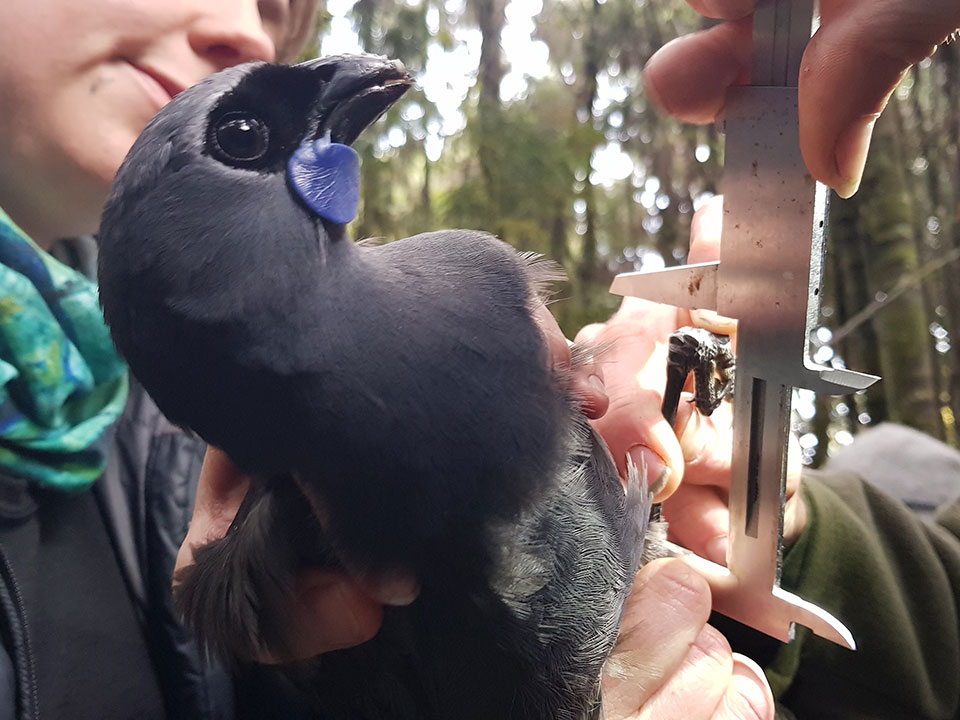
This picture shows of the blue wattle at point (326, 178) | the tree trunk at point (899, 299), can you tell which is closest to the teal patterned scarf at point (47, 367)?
the blue wattle at point (326, 178)

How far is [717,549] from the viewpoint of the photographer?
4.34 feet

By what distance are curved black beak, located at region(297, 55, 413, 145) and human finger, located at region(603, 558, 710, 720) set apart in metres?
0.81

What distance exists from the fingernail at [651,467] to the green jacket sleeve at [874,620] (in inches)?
20.0

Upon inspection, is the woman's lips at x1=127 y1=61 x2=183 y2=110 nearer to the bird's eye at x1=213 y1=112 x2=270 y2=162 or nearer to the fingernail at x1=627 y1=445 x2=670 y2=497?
the bird's eye at x1=213 y1=112 x2=270 y2=162

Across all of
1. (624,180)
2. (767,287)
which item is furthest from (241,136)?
(624,180)

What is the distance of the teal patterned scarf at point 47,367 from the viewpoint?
3.70 ft

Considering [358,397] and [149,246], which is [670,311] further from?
[149,246]

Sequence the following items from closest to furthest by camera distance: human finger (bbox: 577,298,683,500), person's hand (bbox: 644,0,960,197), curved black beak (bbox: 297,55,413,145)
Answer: person's hand (bbox: 644,0,960,197)
curved black beak (bbox: 297,55,413,145)
human finger (bbox: 577,298,683,500)

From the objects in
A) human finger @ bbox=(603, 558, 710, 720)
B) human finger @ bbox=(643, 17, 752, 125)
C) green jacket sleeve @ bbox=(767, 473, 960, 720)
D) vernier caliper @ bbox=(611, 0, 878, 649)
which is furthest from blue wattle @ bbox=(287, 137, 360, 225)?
green jacket sleeve @ bbox=(767, 473, 960, 720)

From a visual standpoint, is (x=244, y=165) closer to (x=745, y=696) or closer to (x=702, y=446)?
(x=702, y=446)

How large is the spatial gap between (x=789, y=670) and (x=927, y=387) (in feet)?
9.43

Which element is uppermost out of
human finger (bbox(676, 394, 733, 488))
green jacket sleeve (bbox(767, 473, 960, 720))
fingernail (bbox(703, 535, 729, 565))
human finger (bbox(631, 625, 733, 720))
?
human finger (bbox(676, 394, 733, 488))

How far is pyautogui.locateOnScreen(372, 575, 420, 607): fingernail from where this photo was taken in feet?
2.77

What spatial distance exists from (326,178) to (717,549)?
976 mm
